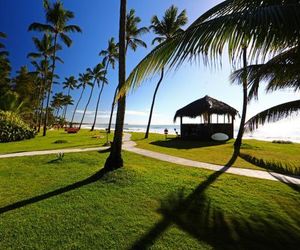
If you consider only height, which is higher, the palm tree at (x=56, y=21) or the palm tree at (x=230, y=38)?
the palm tree at (x=56, y=21)

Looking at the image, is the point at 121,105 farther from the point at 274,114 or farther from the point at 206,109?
the point at 206,109

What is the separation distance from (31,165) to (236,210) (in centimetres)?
814

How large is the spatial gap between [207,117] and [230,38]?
22.1 metres

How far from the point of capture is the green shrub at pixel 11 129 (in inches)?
816

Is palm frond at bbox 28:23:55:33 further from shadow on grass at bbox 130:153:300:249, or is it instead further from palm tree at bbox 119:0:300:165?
palm tree at bbox 119:0:300:165

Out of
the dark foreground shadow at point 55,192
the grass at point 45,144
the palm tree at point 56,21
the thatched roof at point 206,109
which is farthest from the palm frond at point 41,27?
the dark foreground shadow at point 55,192

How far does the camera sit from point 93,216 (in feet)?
17.5

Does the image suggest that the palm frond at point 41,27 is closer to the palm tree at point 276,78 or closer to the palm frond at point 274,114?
the palm tree at point 276,78

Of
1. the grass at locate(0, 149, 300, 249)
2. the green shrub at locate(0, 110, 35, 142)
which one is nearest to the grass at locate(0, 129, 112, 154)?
the green shrub at locate(0, 110, 35, 142)

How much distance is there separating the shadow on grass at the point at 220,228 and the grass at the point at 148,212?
0.02 meters

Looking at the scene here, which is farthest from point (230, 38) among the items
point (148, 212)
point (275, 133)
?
point (275, 133)

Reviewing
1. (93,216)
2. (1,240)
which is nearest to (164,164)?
(93,216)

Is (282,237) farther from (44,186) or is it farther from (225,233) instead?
(44,186)

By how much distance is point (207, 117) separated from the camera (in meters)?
24.4
